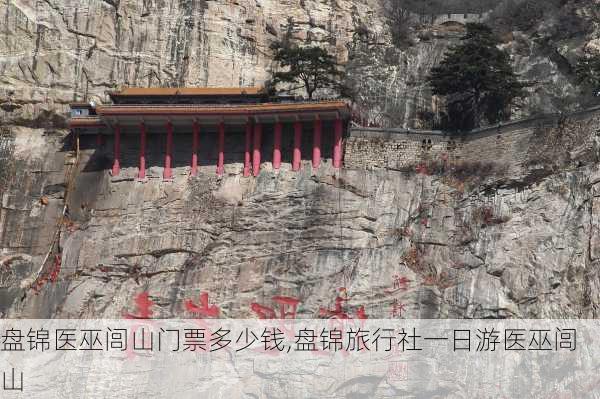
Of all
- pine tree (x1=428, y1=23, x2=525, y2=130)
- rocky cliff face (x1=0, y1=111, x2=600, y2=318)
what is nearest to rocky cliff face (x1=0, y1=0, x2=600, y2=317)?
rocky cliff face (x1=0, y1=111, x2=600, y2=318)

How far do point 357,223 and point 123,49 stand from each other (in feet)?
46.6

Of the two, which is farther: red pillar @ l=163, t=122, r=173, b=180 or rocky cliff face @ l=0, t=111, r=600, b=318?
red pillar @ l=163, t=122, r=173, b=180

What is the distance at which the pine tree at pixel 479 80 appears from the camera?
147 ft

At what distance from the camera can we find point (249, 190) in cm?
4378

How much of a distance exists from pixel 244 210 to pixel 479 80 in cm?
973

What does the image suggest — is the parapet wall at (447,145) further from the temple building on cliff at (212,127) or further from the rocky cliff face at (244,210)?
the temple building on cliff at (212,127)

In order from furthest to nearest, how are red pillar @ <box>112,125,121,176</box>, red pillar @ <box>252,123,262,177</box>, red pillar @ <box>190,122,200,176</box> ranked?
red pillar @ <box>112,125,121,176</box> < red pillar @ <box>190,122,200,176</box> < red pillar @ <box>252,123,262,177</box>

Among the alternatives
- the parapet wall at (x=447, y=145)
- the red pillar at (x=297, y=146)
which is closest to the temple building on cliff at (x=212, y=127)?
the red pillar at (x=297, y=146)

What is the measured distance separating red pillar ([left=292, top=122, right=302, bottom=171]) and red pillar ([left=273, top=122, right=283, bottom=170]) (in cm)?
56

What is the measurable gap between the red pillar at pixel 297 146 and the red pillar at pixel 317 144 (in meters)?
0.54

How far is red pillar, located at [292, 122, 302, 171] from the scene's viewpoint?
4378 cm

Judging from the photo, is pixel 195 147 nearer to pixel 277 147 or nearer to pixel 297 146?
pixel 277 147

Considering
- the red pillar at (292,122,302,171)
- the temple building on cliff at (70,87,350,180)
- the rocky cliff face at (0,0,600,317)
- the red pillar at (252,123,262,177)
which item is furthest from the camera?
the red pillar at (252,123,262,177)

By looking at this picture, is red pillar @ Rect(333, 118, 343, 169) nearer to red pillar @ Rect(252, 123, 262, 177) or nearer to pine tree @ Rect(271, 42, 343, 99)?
pine tree @ Rect(271, 42, 343, 99)
